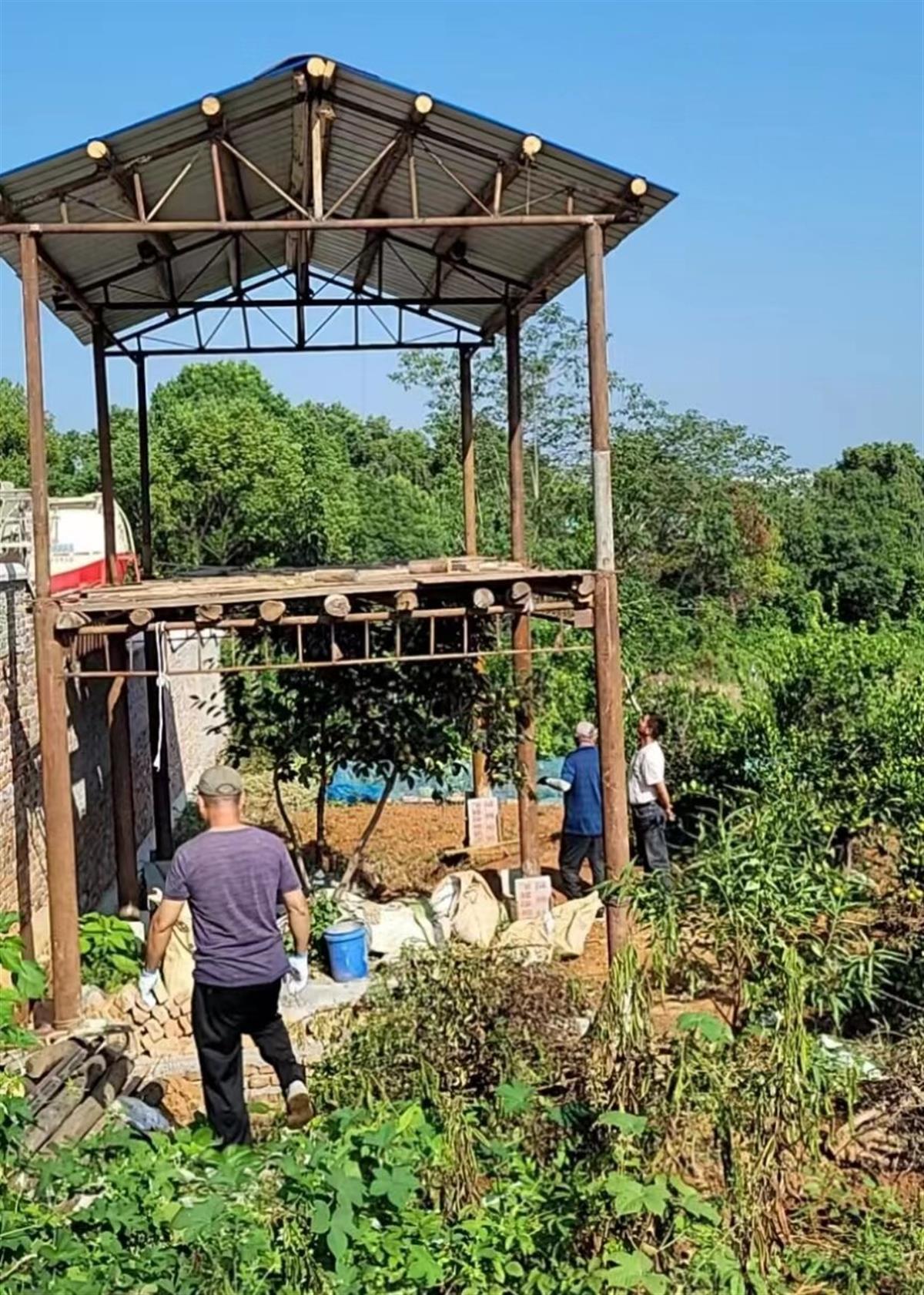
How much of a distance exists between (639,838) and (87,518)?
8.81 m

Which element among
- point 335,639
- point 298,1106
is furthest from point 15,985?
point 335,639

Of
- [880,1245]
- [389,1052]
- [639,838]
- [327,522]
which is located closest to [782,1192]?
[880,1245]

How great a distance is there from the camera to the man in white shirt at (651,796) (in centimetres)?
1066

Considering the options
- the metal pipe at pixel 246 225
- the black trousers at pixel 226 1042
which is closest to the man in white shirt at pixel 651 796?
the metal pipe at pixel 246 225

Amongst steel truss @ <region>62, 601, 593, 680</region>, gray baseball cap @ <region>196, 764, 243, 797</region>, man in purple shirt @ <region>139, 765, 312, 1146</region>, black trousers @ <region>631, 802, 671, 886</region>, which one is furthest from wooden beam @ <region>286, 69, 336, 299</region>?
black trousers @ <region>631, 802, 671, 886</region>

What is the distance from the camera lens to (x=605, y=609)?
8648 mm

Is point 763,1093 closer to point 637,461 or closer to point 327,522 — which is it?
point 637,461

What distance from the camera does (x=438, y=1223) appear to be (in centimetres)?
423

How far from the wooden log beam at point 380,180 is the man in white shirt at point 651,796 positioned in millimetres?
4304

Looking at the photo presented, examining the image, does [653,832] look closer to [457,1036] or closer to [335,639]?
[335,639]

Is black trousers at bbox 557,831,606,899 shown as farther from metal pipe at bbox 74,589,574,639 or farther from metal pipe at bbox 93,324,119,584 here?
metal pipe at bbox 93,324,119,584

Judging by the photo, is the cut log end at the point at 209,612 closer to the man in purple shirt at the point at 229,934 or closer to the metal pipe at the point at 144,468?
the man in purple shirt at the point at 229,934

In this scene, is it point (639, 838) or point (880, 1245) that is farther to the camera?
point (639, 838)

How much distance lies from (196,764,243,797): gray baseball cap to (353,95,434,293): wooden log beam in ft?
13.5
